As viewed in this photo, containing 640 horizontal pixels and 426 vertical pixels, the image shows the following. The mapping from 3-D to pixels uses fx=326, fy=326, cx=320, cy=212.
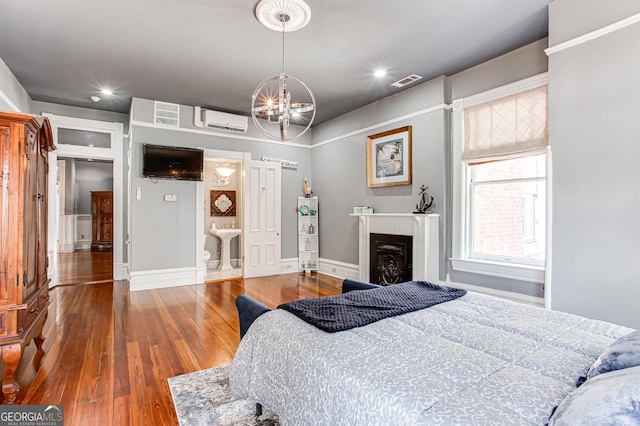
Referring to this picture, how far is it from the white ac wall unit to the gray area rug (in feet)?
14.0

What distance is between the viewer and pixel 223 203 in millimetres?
7312

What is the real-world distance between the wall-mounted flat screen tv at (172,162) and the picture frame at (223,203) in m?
1.75

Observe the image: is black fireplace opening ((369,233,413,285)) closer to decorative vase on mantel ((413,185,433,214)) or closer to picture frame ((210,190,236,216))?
decorative vase on mantel ((413,185,433,214))

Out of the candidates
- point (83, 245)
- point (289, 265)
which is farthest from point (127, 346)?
point (83, 245)

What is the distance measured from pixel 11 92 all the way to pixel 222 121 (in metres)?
2.71

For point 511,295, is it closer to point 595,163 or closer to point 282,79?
point 595,163

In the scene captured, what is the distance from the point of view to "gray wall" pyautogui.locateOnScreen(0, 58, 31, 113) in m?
3.85

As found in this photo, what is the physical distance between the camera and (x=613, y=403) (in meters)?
0.79

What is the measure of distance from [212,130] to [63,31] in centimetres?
264

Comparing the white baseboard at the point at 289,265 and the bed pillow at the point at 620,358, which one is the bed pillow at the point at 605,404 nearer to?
the bed pillow at the point at 620,358

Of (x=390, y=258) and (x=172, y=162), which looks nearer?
(x=390, y=258)

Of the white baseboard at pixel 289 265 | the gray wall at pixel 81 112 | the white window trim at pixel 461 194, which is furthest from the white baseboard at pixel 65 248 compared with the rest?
the white window trim at pixel 461 194

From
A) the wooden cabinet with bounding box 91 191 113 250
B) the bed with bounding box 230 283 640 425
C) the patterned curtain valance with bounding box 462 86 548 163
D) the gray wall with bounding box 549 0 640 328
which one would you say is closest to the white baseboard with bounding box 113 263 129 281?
the bed with bounding box 230 283 640 425

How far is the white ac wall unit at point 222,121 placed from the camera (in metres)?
5.58
